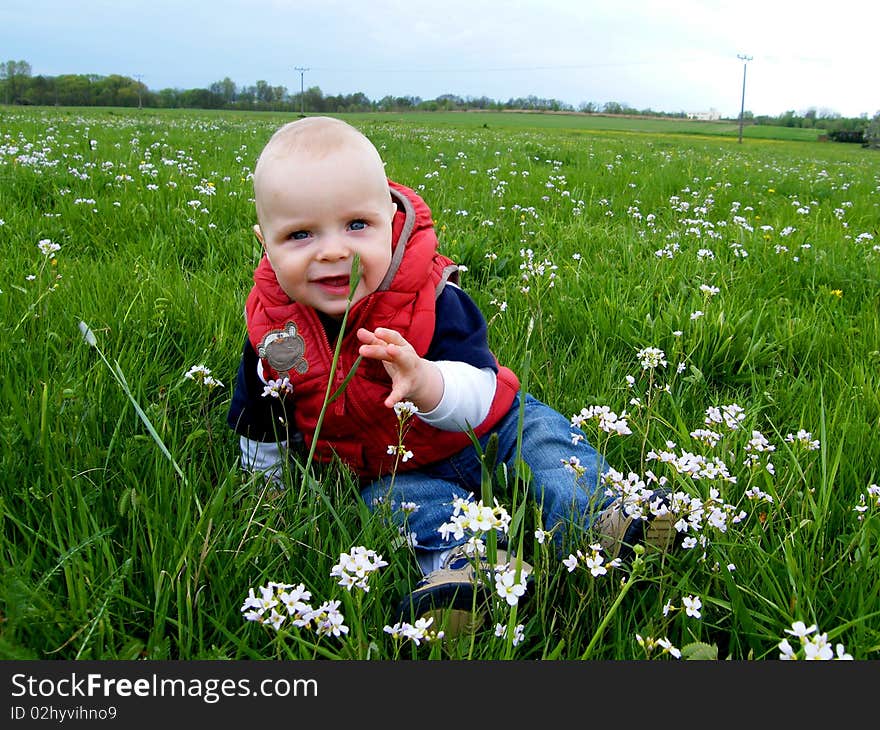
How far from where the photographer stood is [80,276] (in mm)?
4449

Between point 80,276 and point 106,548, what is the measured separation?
2.96m

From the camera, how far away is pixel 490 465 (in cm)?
217

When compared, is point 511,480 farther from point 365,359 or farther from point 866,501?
point 866,501

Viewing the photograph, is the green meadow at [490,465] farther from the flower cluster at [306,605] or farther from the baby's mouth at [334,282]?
the baby's mouth at [334,282]

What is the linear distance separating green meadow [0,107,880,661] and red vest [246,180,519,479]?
7.8 inches

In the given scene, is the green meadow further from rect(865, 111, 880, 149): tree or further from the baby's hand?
rect(865, 111, 880, 149): tree

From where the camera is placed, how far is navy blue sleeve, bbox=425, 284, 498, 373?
2.90 meters

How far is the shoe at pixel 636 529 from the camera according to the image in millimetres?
2217

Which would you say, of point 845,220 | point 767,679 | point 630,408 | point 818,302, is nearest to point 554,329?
point 630,408

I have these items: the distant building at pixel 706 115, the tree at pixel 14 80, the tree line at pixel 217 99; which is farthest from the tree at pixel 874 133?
the tree at pixel 14 80

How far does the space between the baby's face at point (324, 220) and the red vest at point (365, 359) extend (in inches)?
7.0

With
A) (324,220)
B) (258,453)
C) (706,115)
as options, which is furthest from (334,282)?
(706,115)

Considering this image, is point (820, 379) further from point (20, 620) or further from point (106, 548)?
point (20, 620)

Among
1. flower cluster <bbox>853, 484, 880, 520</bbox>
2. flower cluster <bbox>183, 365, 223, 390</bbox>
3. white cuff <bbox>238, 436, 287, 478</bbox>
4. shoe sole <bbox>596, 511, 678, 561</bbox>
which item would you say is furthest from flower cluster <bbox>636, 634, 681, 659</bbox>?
flower cluster <bbox>183, 365, 223, 390</bbox>
